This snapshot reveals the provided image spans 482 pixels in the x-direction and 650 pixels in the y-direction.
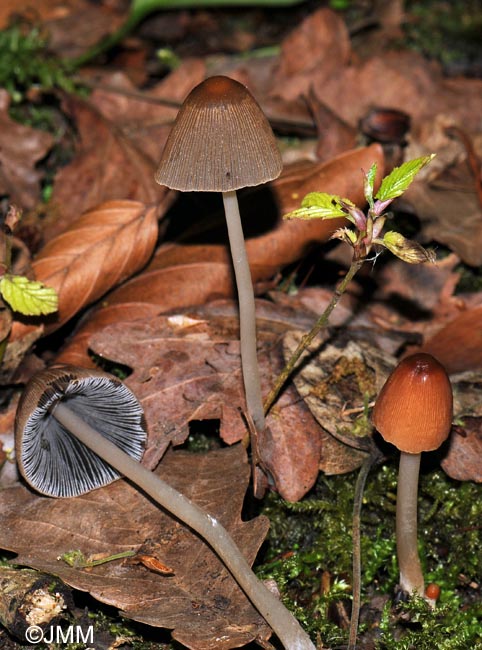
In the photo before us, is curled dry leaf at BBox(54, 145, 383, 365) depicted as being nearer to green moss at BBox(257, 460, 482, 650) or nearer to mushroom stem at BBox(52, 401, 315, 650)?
mushroom stem at BBox(52, 401, 315, 650)

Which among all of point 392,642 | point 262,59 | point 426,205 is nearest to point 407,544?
point 392,642

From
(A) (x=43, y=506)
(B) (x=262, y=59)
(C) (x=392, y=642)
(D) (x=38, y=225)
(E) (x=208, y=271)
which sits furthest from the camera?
(B) (x=262, y=59)

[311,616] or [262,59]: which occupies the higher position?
[262,59]

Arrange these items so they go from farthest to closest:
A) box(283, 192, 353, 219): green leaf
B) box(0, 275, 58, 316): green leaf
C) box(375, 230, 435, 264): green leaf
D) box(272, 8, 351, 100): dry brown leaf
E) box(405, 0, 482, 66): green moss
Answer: box(405, 0, 482, 66): green moss < box(272, 8, 351, 100): dry brown leaf < box(0, 275, 58, 316): green leaf < box(283, 192, 353, 219): green leaf < box(375, 230, 435, 264): green leaf

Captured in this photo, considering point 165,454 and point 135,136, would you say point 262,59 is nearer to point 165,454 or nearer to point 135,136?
point 135,136

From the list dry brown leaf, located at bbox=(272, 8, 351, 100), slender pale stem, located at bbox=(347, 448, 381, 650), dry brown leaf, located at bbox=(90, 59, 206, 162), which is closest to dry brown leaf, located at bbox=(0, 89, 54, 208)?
dry brown leaf, located at bbox=(90, 59, 206, 162)

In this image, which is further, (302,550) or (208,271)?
(208,271)

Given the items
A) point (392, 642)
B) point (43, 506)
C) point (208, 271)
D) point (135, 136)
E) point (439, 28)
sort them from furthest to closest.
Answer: point (439, 28) → point (135, 136) → point (208, 271) → point (43, 506) → point (392, 642)

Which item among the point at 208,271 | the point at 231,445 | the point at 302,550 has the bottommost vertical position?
the point at 302,550
